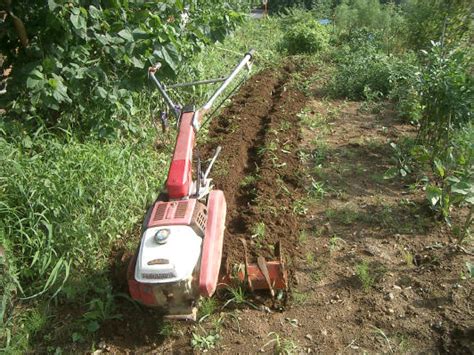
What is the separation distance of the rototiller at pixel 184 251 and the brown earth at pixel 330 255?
0.91 feet

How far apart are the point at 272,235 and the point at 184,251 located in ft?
4.23

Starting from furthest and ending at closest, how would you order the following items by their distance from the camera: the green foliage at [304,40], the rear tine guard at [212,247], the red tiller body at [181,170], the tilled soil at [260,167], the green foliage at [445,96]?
the green foliage at [304,40] → the green foliage at [445,96] → the tilled soil at [260,167] → the red tiller body at [181,170] → the rear tine guard at [212,247]

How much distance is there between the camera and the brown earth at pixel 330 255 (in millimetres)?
2592

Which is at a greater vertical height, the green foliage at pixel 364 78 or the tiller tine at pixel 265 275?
the tiller tine at pixel 265 275

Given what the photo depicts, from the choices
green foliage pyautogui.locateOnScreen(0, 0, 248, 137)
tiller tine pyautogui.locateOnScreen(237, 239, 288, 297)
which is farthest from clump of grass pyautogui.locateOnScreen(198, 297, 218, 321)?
green foliage pyautogui.locateOnScreen(0, 0, 248, 137)

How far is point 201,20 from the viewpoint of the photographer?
457 centimetres

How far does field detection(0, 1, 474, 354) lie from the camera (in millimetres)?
2627

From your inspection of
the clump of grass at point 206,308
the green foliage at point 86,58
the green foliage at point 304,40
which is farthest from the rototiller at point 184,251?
the green foliage at point 304,40

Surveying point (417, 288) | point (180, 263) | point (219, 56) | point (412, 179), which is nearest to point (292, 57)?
point (219, 56)

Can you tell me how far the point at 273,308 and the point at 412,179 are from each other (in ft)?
7.34

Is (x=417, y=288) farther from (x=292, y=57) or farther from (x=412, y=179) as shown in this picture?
(x=292, y=57)

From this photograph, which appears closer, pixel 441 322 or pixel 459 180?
pixel 441 322

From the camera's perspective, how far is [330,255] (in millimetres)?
3289

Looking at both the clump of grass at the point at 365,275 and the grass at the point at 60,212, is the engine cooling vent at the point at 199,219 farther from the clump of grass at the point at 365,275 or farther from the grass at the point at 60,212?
the clump of grass at the point at 365,275
